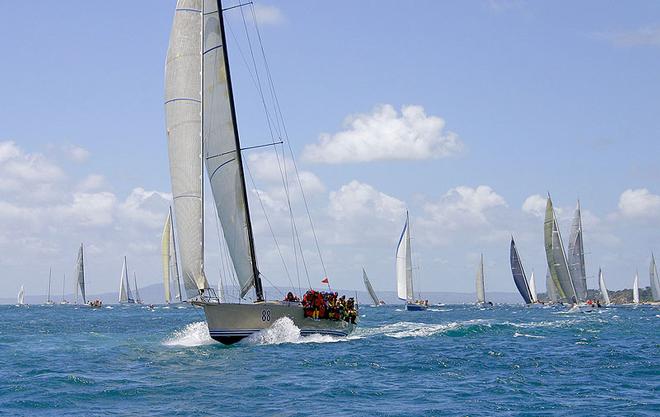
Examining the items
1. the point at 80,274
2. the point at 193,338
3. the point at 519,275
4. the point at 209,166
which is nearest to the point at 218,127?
the point at 209,166

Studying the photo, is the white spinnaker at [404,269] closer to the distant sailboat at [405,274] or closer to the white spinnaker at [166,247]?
the distant sailboat at [405,274]

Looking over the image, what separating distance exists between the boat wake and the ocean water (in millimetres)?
47

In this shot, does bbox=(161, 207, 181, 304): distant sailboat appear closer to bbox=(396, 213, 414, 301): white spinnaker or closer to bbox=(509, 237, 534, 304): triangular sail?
bbox=(396, 213, 414, 301): white spinnaker

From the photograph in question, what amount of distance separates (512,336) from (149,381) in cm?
2134

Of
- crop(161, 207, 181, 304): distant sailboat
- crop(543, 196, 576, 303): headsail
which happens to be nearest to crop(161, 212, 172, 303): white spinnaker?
crop(161, 207, 181, 304): distant sailboat

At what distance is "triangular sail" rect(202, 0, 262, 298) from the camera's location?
119ft

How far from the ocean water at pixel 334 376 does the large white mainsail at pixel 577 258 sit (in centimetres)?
5460

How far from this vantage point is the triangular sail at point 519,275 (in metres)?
119

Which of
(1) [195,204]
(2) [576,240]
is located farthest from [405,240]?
(1) [195,204]

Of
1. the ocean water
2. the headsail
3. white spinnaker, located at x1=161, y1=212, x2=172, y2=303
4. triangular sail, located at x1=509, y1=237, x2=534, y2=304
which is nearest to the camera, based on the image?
the ocean water

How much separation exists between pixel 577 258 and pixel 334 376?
73098mm

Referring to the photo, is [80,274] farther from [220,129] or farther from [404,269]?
[220,129]

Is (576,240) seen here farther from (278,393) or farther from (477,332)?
(278,393)

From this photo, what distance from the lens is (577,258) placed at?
95.8 metres
